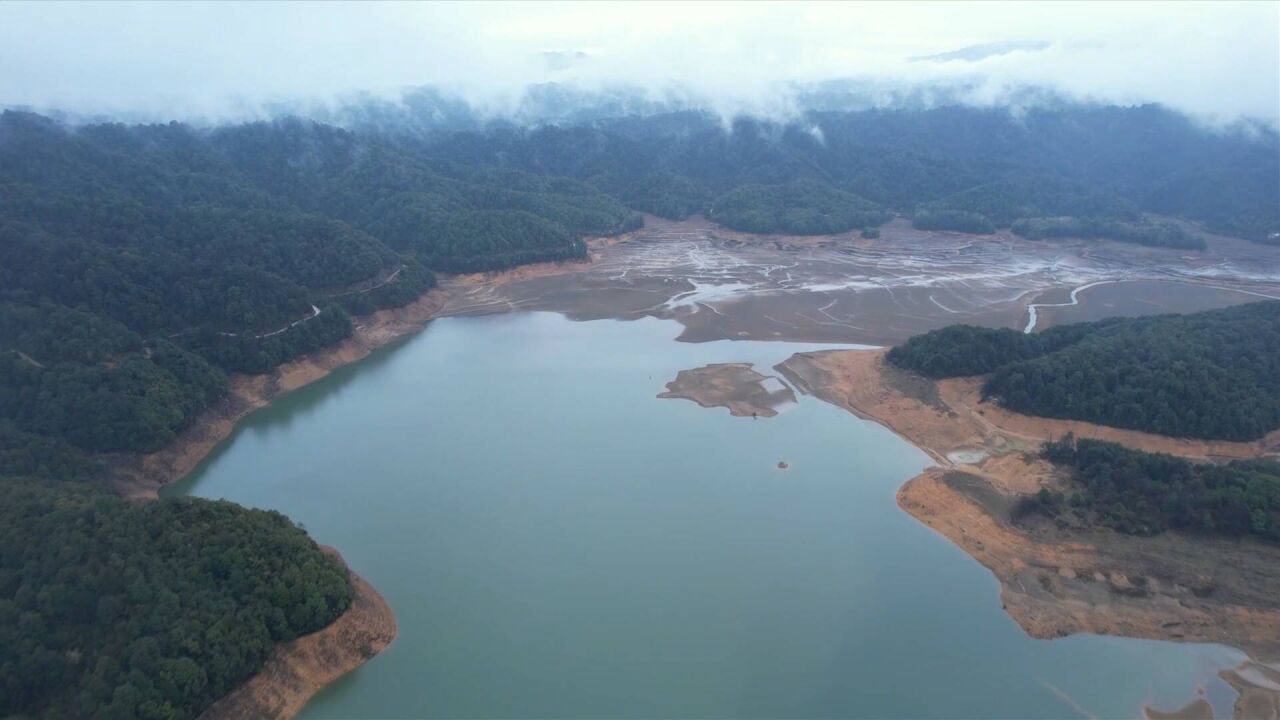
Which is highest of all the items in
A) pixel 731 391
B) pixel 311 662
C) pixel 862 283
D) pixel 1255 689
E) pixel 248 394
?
pixel 248 394

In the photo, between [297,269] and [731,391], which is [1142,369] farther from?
[297,269]

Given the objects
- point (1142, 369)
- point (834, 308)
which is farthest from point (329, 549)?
point (834, 308)

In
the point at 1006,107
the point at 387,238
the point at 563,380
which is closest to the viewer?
the point at 563,380

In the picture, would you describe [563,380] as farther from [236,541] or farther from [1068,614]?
[1068,614]

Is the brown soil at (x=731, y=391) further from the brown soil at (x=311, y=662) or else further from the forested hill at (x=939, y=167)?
the forested hill at (x=939, y=167)

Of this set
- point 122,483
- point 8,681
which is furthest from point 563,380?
point 8,681

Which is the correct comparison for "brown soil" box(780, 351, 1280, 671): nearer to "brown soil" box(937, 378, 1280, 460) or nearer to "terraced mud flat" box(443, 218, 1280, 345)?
"brown soil" box(937, 378, 1280, 460)
